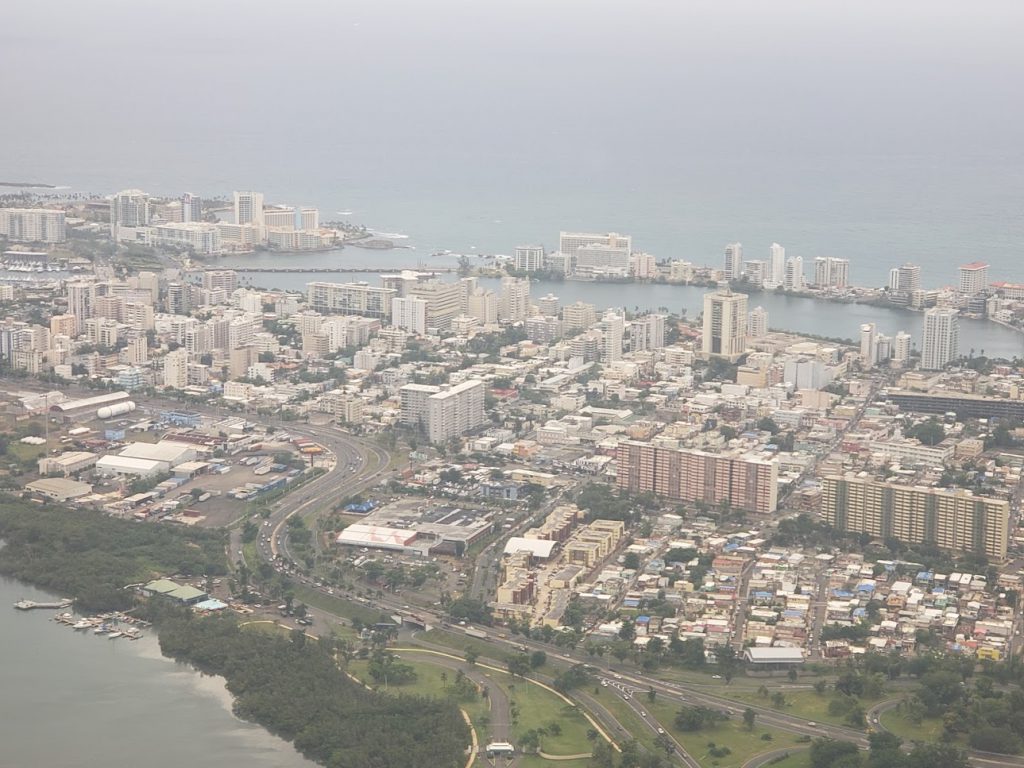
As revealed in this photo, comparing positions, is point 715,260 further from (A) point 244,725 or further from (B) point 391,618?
(A) point 244,725

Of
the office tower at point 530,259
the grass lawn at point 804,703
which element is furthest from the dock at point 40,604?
the office tower at point 530,259

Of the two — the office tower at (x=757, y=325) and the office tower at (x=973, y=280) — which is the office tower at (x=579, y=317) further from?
the office tower at (x=973, y=280)

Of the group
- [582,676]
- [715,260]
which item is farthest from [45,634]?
[715,260]

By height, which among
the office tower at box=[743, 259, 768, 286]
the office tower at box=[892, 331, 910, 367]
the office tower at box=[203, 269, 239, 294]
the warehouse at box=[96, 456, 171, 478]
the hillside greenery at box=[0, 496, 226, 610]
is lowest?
the hillside greenery at box=[0, 496, 226, 610]

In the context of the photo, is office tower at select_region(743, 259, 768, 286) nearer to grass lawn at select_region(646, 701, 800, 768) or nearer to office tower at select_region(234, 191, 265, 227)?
office tower at select_region(234, 191, 265, 227)

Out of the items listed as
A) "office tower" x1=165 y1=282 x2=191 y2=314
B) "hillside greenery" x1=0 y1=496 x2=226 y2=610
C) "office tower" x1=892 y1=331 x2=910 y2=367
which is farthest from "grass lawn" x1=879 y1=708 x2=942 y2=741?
"office tower" x1=165 y1=282 x2=191 y2=314

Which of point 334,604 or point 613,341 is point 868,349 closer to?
point 613,341
